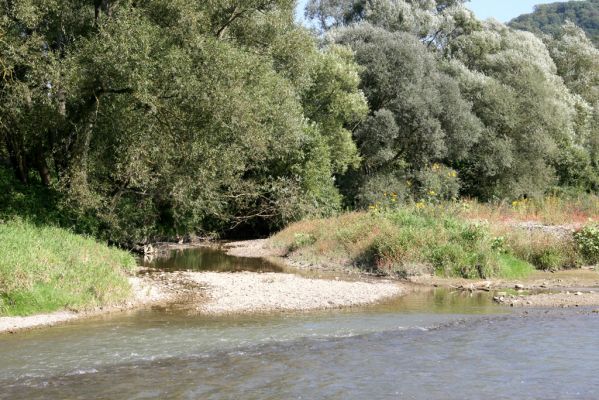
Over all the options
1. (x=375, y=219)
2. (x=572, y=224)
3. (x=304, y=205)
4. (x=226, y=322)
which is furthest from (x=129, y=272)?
(x=572, y=224)

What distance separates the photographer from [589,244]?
24297mm

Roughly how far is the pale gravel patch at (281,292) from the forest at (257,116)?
5.54m

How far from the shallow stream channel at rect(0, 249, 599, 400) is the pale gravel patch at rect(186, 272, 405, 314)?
96cm

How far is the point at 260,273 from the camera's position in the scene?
23.8 m

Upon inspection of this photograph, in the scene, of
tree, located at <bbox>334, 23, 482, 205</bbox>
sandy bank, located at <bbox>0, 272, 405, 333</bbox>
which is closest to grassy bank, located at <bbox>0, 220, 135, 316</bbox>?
sandy bank, located at <bbox>0, 272, 405, 333</bbox>

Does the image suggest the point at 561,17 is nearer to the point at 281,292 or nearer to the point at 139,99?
the point at 139,99

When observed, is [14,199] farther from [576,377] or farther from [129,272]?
[576,377]

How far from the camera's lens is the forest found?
2367 cm

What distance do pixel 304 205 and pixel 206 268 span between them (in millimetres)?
10640

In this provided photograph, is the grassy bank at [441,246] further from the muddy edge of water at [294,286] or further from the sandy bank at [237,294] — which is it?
the sandy bank at [237,294]

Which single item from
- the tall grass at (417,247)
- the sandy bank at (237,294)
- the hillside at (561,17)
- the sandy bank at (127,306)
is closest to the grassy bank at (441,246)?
the tall grass at (417,247)

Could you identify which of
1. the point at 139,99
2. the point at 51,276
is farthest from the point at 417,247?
the point at 51,276

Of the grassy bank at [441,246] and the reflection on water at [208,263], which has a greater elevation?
the grassy bank at [441,246]

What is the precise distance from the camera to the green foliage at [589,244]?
2430 centimetres
